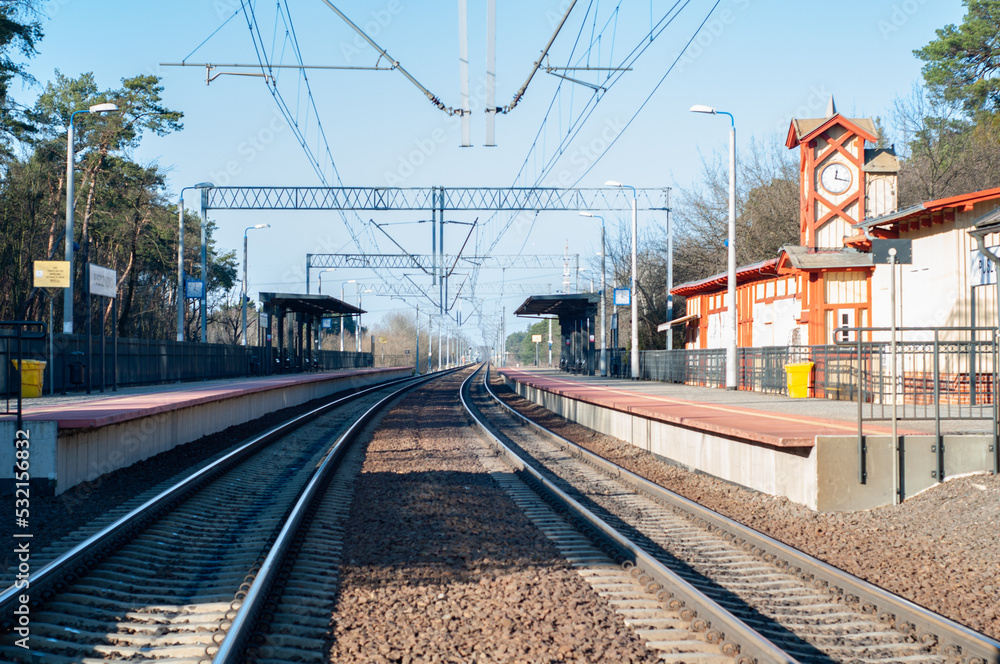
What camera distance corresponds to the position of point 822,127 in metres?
27.8

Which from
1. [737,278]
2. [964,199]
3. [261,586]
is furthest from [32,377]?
[737,278]

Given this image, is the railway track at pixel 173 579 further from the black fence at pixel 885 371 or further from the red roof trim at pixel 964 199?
the red roof trim at pixel 964 199

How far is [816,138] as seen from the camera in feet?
92.4

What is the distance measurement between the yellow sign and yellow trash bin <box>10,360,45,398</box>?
1.80 meters

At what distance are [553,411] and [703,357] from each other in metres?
5.94

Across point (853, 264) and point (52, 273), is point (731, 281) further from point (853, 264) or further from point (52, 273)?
point (52, 273)

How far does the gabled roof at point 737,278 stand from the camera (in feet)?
90.8

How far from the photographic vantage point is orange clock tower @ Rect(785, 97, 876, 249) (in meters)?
27.5

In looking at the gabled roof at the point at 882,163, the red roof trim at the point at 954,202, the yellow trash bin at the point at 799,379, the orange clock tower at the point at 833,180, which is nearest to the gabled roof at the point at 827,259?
the yellow trash bin at the point at 799,379

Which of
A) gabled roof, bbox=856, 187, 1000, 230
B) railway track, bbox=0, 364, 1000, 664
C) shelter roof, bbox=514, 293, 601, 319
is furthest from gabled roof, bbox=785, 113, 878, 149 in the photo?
railway track, bbox=0, 364, 1000, 664

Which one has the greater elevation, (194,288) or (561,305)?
(194,288)

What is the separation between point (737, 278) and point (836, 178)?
535 cm

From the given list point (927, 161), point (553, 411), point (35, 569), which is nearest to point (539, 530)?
point (35, 569)

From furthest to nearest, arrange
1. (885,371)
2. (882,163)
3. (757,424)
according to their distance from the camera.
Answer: (882,163) < (885,371) < (757,424)
